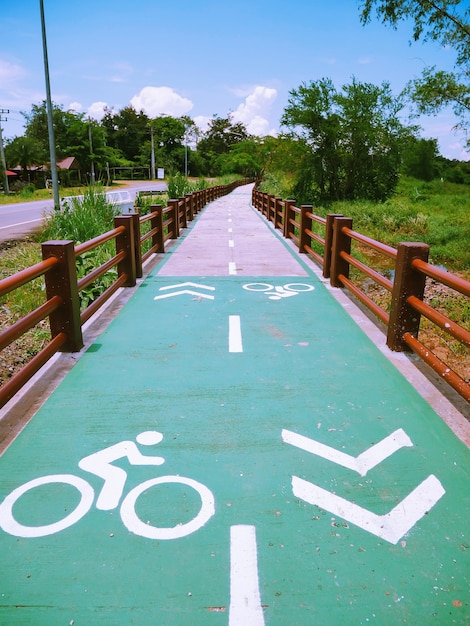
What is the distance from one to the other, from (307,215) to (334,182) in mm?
23323

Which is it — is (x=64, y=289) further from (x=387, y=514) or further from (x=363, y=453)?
(x=387, y=514)

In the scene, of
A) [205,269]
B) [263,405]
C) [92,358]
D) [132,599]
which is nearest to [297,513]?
[132,599]

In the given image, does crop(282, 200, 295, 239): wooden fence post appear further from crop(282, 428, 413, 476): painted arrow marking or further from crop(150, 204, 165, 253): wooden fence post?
crop(282, 428, 413, 476): painted arrow marking

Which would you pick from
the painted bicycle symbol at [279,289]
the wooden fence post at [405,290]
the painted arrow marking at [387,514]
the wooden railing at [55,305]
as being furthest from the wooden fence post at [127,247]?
the painted arrow marking at [387,514]

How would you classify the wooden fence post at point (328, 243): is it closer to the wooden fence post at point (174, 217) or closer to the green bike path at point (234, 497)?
the green bike path at point (234, 497)

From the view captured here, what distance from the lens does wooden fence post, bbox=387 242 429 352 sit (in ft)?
14.8

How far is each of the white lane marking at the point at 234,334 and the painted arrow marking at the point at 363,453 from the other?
67.4 inches

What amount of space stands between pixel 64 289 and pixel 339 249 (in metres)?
4.30

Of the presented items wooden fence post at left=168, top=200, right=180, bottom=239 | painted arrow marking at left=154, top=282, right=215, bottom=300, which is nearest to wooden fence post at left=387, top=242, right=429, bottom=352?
painted arrow marking at left=154, top=282, right=215, bottom=300

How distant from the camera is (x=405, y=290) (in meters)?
4.62

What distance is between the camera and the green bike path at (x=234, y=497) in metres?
2.17

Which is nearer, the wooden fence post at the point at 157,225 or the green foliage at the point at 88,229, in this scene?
the green foliage at the point at 88,229

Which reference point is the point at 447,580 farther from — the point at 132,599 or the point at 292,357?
the point at 292,357

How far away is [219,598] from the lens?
2.17 meters
